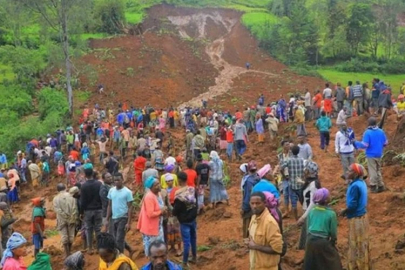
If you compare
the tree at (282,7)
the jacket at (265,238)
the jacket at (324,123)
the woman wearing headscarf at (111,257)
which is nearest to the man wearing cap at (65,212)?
the woman wearing headscarf at (111,257)

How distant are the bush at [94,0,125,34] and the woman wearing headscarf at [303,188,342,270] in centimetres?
4259

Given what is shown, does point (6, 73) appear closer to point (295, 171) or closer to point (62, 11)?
point (62, 11)

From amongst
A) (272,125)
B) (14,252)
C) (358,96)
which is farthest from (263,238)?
(358,96)

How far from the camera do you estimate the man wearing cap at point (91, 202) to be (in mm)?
8484

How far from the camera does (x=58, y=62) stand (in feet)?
95.9

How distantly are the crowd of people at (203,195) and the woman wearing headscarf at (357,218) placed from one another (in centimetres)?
1

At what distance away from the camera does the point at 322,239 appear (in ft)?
18.3

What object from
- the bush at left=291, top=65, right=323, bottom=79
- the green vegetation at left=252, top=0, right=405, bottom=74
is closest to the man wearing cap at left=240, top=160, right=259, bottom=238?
the bush at left=291, top=65, right=323, bottom=79

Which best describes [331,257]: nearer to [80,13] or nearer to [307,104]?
[307,104]

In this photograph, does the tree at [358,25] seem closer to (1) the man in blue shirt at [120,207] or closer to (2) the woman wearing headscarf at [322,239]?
(1) the man in blue shirt at [120,207]

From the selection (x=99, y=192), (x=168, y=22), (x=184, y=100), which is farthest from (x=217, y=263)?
(x=168, y=22)

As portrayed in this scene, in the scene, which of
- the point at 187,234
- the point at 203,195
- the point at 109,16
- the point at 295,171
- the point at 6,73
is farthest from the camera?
the point at 109,16

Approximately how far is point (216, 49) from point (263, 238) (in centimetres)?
4503

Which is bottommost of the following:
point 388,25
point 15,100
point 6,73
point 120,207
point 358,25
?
point 15,100
